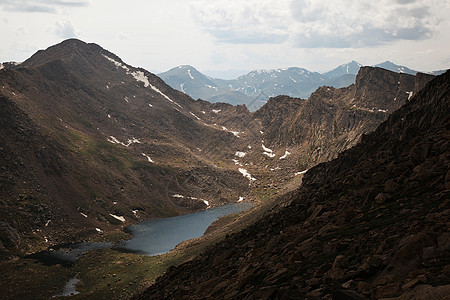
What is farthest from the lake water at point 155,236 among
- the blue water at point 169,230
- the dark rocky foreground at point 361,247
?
the dark rocky foreground at point 361,247

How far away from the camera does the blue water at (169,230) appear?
431 ft

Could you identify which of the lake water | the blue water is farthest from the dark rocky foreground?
the blue water

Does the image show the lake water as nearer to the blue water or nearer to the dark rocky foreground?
the blue water

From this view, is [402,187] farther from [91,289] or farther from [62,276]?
[62,276]

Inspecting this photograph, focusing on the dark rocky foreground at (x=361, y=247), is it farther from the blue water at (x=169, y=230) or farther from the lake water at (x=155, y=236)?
the blue water at (x=169, y=230)

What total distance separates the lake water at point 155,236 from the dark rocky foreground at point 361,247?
7466cm

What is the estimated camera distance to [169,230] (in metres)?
158

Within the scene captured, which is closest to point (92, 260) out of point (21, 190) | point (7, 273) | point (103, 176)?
point (7, 273)

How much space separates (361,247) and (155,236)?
13237 cm

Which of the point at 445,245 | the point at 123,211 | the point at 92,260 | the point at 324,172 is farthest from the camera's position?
the point at 123,211

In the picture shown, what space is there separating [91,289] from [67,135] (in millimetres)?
123127

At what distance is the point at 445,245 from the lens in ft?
57.9

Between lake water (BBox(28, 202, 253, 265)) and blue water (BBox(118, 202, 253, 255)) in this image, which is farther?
blue water (BBox(118, 202, 253, 255))

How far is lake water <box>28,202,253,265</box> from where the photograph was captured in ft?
361
